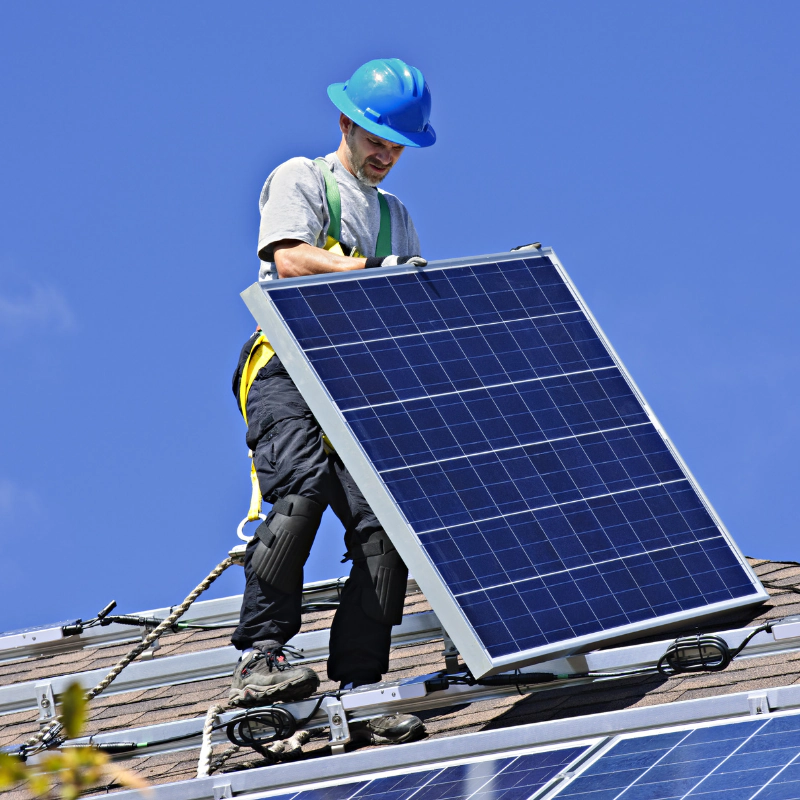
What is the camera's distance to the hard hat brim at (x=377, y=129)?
561 cm

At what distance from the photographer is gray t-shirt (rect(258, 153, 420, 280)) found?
5.30 metres

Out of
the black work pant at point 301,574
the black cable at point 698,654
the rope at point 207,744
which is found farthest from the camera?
the black work pant at point 301,574

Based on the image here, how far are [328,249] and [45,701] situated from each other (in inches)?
103

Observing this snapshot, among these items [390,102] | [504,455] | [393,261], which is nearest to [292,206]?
[393,261]

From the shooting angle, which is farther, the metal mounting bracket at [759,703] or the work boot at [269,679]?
the work boot at [269,679]

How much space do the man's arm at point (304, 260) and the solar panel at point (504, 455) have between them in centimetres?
12

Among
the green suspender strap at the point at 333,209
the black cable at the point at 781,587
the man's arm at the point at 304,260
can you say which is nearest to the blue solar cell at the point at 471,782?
the man's arm at the point at 304,260

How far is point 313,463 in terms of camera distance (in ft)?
16.3

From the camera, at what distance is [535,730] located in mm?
3906

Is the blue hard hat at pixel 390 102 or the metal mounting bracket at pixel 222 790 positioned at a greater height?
the blue hard hat at pixel 390 102

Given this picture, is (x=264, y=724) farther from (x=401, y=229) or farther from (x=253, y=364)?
(x=401, y=229)

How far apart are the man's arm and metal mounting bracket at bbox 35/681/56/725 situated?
7.93 feet

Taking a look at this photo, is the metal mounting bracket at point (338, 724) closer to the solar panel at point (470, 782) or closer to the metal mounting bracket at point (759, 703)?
the solar panel at point (470, 782)

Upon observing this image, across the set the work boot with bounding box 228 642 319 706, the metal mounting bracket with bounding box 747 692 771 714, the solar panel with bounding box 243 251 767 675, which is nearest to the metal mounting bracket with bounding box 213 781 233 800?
the work boot with bounding box 228 642 319 706
